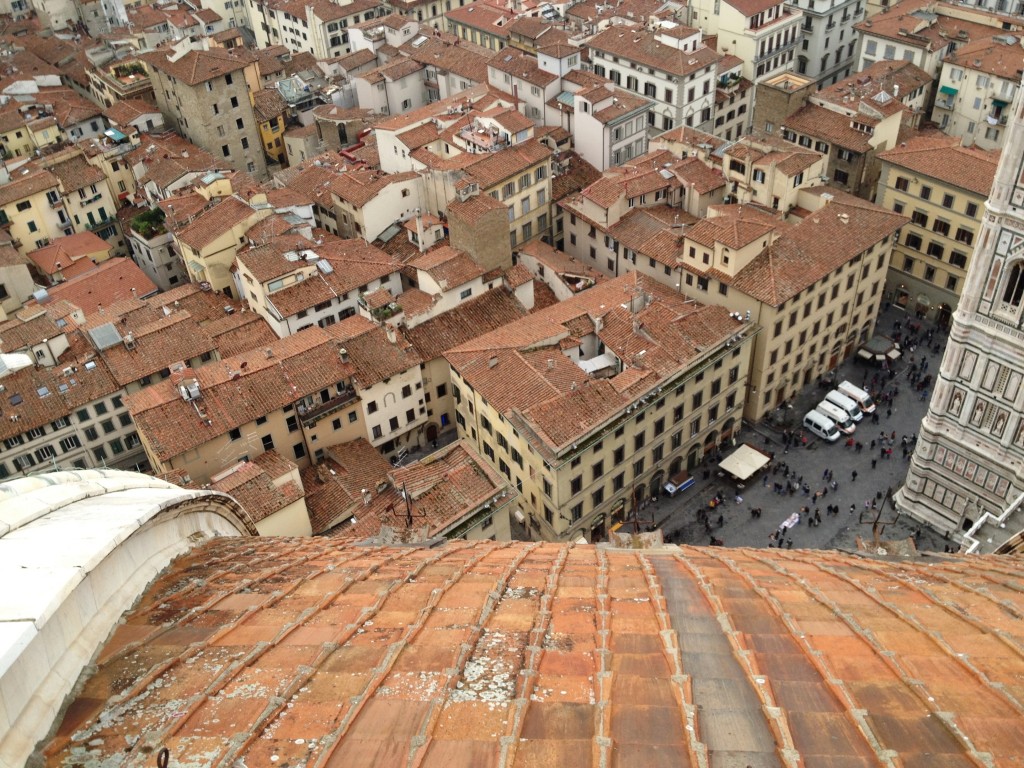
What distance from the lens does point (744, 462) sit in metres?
44.2

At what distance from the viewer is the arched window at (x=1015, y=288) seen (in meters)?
33.7

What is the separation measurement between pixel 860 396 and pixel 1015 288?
14730 mm

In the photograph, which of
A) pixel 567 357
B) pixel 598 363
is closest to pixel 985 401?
pixel 598 363

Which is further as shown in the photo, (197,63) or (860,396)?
(197,63)

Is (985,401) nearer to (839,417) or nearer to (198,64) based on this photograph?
(839,417)

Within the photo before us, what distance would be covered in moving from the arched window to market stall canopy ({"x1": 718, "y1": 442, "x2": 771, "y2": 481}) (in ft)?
46.9

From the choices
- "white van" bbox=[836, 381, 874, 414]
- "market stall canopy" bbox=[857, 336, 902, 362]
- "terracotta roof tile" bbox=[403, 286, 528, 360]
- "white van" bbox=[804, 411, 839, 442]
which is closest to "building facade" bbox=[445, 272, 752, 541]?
"terracotta roof tile" bbox=[403, 286, 528, 360]

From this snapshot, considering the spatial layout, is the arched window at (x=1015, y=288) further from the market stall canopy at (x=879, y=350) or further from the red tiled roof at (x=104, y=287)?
the red tiled roof at (x=104, y=287)

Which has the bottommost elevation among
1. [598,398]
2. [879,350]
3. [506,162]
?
[879,350]

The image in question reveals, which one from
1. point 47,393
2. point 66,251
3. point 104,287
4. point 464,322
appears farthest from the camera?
point 66,251

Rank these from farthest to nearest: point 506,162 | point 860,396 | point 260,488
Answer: point 506,162, point 860,396, point 260,488

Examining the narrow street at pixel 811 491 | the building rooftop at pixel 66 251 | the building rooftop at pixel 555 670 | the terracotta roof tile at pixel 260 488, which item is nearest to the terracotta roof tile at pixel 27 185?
the building rooftop at pixel 66 251

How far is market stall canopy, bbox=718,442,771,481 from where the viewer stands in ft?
144

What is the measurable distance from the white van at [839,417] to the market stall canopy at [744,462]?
5222mm
